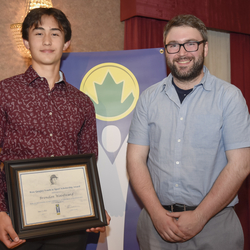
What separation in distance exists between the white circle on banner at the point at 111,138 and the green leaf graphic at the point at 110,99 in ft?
0.35

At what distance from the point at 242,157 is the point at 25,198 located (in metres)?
1.09

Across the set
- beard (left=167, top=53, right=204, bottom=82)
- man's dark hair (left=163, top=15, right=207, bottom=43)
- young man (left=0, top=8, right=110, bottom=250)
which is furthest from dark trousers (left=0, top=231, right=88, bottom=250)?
man's dark hair (left=163, top=15, right=207, bottom=43)

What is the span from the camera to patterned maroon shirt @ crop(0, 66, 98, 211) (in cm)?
146

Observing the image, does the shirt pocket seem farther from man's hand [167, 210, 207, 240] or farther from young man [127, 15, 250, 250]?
man's hand [167, 210, 207, 240]

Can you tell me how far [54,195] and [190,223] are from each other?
2.27 feet

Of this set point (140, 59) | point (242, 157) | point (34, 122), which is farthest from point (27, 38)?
point (242, 157)

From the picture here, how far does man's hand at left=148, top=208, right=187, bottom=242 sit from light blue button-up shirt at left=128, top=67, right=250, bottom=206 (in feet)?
0.32

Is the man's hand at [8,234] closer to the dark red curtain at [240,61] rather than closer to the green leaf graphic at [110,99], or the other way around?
the green leaf graphic at [110,99]

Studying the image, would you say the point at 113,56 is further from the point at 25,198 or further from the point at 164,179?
the point at 25,198

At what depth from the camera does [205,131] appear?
1.50 m

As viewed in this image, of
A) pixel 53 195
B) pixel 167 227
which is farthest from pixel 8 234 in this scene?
pixel 167 227

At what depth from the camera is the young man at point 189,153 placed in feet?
4.69

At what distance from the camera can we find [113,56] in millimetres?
2160

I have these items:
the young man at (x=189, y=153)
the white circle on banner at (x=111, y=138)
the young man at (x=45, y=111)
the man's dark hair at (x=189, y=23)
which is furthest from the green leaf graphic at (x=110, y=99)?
the man's dark hair at (x=189, y=23)
